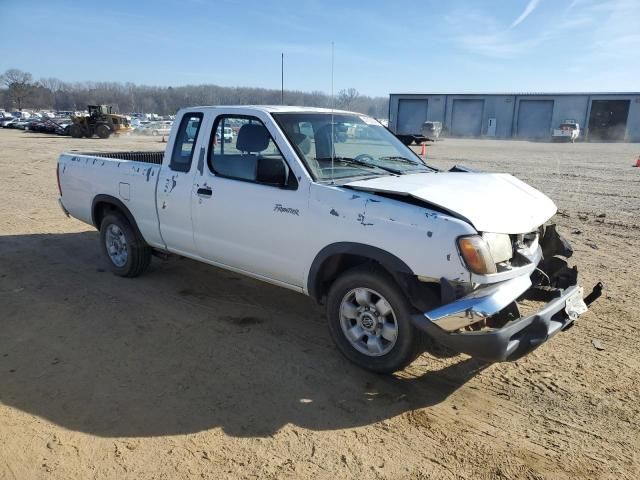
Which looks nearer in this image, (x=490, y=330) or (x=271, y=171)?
(x=490, y=330)

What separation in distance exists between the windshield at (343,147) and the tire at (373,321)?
925mm

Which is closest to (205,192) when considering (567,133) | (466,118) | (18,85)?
(567,133)

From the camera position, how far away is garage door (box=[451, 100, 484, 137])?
62.6 meters

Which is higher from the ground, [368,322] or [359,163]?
[359,163]

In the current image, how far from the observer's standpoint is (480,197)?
366 centimetres

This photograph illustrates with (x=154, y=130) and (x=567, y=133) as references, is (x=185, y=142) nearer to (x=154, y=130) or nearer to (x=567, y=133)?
(x=154, y=130)

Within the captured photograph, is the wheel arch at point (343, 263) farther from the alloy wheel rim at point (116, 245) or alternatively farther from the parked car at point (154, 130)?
the parked car at point (154, 130)

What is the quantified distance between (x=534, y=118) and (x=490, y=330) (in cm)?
6429

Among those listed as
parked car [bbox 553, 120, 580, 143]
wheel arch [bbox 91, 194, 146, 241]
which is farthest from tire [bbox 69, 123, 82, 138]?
parked car [bbox 553, 120, 580, 143]

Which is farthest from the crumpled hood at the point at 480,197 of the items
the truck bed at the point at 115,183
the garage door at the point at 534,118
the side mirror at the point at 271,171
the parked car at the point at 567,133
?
the garage door at the point at 534,118

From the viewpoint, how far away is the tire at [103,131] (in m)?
36.6

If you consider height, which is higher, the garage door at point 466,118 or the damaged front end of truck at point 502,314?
the garage door at point 466,118

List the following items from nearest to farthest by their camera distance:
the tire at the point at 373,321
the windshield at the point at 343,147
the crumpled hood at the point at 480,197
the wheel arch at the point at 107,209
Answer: the crumpled hood at the point at 480,197 < the tire at the point at 373,321 < the windshield at the point at 343,147 < the wheel arch at the point at 107,209

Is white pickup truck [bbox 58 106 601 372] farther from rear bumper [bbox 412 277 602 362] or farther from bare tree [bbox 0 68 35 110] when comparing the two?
bare tree [bbox 0 68 35 110]
